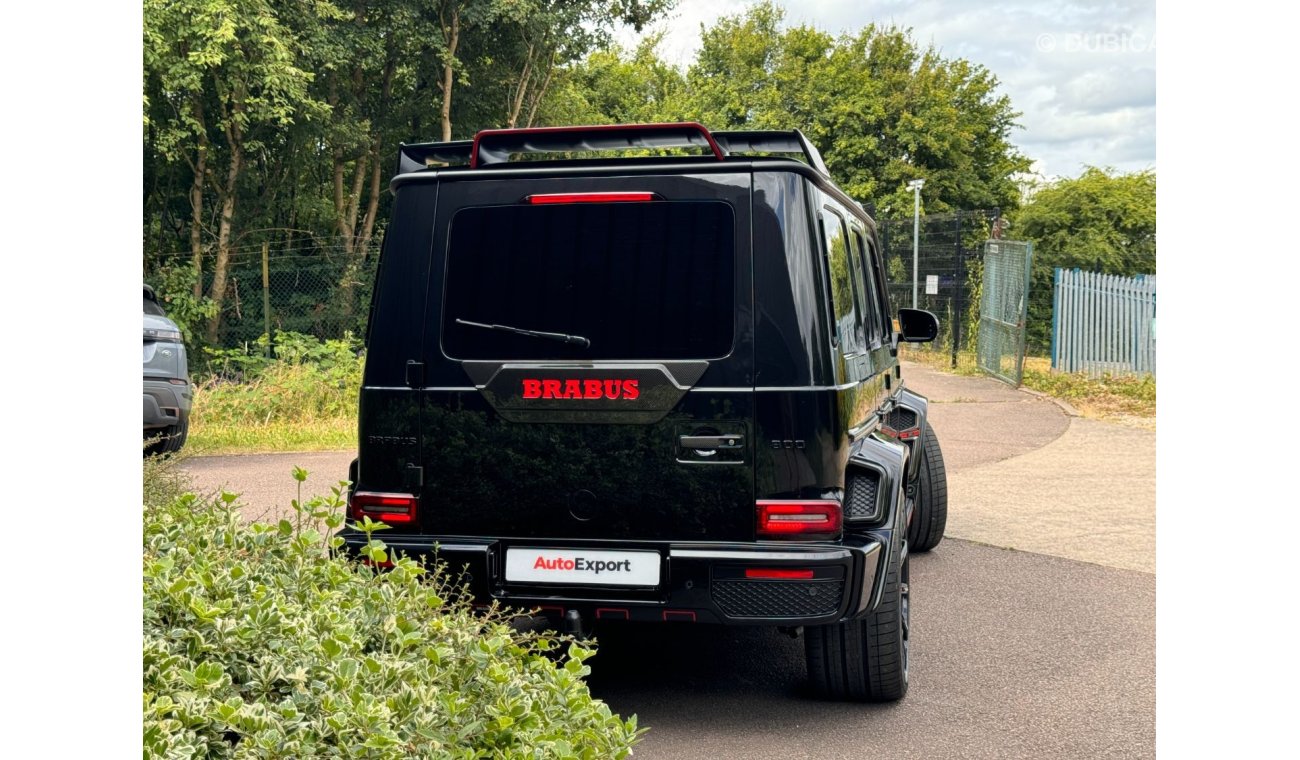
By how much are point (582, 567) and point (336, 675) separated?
1.74 m

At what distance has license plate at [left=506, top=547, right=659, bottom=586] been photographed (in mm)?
4277

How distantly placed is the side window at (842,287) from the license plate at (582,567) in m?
1.01

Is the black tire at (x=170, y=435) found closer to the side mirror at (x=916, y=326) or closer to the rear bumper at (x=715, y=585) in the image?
the side mirror at (x=916, y=326)

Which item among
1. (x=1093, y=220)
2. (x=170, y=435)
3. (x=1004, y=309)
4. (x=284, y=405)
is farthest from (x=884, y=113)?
(x=170, y=435)

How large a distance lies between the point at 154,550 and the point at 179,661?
1.05 meters

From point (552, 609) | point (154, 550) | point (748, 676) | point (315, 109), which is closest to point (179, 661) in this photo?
point (154, 550)

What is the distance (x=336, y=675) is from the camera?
104 inches

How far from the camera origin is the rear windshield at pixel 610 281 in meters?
4.25

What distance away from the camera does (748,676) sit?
207 inches

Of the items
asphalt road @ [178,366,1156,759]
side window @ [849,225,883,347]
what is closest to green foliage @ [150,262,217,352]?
asphalt road @ [178,366,1156,759]

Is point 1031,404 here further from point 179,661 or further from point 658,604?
point 179,661

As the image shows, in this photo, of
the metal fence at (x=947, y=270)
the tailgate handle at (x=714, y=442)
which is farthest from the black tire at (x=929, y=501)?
the metal fence at (x=947, y=270)

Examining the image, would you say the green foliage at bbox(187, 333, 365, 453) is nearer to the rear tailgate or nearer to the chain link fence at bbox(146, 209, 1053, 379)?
the chain link fence at bbox(146, 209, 1053, 379)

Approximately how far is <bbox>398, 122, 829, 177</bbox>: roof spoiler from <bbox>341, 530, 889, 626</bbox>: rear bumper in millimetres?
1337
